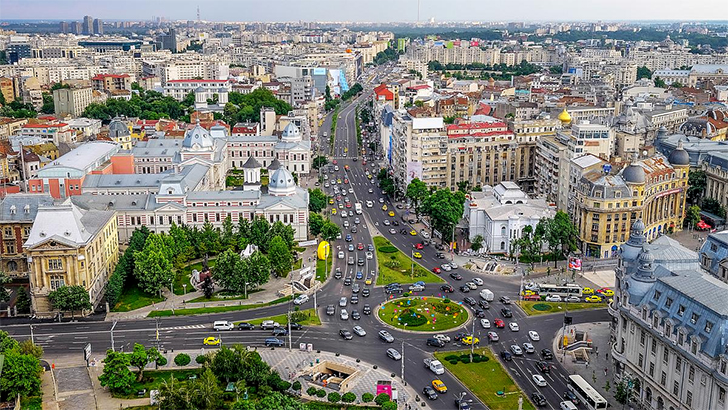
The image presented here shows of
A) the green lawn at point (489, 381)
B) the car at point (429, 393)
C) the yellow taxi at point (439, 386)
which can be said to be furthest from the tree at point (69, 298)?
the yellow taxi at point (439, 386)

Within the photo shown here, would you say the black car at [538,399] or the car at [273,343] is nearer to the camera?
the black car at [538,399]

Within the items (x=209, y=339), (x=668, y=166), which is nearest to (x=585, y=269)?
(x=668, y=166)

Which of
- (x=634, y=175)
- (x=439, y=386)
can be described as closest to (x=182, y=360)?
(x=439, y=386)

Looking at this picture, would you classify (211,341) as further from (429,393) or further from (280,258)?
(429,393)

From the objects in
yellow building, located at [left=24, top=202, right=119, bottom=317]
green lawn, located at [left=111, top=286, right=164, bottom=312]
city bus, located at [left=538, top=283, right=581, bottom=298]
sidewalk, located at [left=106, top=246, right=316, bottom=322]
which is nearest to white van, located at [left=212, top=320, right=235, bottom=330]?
sidewalk, located at [left=106, top=246, right=316, bottom=322]

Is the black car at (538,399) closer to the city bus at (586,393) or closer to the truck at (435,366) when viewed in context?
the city bus at (586,393)

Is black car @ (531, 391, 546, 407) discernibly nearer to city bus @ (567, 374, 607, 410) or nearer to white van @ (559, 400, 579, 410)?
white van @ (559, 400, 579, 410)
